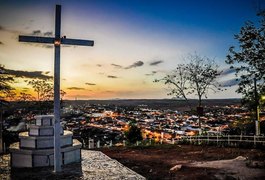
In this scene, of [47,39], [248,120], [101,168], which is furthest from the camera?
[248,120]

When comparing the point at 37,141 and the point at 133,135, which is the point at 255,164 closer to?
the point at 37,141

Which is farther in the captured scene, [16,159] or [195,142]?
[195,142]

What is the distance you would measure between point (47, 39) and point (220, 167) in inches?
401

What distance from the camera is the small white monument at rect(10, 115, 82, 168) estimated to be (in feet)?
46.0

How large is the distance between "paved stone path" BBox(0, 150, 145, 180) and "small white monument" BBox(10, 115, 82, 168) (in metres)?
0.54

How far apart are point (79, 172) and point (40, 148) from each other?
9.64ft

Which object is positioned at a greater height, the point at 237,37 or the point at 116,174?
the point at 237,37

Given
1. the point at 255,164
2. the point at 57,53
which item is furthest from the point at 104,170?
the point at 255,164

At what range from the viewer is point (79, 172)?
12570 millimetres

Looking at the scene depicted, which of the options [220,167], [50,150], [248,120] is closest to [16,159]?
[50,150]

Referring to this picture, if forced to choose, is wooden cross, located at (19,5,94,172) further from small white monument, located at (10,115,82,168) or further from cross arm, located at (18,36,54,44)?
small white monument, located at (10,115,82,168)

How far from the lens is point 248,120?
30812 millimetres

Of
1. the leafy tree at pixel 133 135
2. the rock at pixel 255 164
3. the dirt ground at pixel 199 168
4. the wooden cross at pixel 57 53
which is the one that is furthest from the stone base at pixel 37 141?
the leafy tree at pixel 133 135

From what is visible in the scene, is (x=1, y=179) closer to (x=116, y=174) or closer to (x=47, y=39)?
(x=116, y=174)
